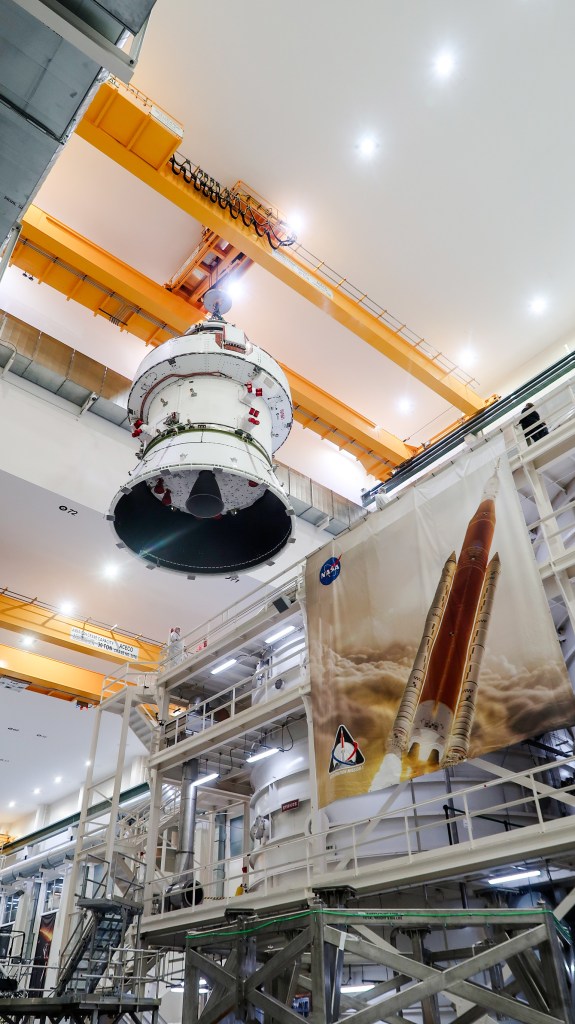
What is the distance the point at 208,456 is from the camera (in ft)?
26.3

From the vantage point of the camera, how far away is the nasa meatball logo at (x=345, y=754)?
36.0 ft

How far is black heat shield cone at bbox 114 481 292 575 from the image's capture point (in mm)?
8758

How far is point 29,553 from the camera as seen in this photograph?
19.2 metres

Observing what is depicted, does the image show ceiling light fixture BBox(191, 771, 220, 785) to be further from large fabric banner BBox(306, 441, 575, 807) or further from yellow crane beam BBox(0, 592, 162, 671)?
large fabric banner BBox(306, 441, 575, 807)

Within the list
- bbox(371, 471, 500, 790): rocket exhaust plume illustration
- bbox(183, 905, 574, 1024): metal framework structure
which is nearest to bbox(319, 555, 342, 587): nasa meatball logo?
bbox(371, 471, 500, 790): rocket exhaust plume illustration

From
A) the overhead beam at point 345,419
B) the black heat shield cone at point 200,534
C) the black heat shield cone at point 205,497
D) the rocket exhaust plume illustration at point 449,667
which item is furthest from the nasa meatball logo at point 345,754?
the overhead beam at point 345,419

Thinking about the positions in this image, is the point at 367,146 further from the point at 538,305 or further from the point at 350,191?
the point at 538,305

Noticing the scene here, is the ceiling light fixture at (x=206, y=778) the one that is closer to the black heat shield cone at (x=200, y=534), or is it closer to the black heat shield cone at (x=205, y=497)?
the black heat shield cone at (x=200, y=534)

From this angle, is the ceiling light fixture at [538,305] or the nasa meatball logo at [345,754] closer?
the nasa meatball logo at [345,754]

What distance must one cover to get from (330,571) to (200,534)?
4.93 m

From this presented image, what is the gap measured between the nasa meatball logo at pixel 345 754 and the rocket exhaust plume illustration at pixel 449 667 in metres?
0.52

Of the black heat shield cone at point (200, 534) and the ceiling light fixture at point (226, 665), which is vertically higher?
the ceiling light fixture at point (226, 665)

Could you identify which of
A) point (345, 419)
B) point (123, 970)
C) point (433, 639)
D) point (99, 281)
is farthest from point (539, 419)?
point (123, 970)

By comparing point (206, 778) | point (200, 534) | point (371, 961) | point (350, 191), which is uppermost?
point (350, 191)
